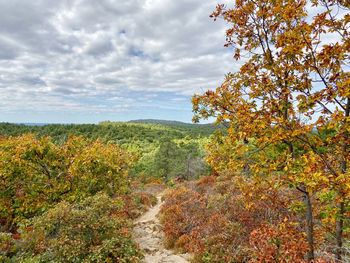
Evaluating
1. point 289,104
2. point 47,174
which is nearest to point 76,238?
point 47,174

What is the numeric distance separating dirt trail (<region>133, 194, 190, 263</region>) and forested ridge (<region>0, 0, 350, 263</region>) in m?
0.05

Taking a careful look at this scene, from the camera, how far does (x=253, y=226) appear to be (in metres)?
6.05

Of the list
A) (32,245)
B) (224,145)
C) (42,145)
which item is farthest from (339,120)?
(42,145)

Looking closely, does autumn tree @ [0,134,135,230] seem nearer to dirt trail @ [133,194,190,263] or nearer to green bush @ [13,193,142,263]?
green bush @ [13,193,142,263]

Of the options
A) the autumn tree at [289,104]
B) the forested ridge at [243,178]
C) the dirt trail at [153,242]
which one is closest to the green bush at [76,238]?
the forested ridge at [243,178]

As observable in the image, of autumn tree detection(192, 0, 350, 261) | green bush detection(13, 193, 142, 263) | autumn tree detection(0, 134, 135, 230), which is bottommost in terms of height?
green bush detection(13, 193, 142, 263)

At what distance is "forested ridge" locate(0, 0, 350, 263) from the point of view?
2.79 meters

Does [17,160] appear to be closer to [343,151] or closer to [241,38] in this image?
[241,38]

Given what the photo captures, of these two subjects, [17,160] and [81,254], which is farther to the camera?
[17,160]

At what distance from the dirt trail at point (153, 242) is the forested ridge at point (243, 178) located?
5 centimetres

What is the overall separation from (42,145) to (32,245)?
305 centimetres

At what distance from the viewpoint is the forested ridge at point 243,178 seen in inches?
110

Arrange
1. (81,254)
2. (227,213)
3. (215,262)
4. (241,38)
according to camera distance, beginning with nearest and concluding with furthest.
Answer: (241,38) < (81,254) < (215,262) < (227,213)

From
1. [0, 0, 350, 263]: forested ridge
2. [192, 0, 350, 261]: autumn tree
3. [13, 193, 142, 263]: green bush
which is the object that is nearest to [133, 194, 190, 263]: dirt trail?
[0, 0, 350, 263]: forested ridge
